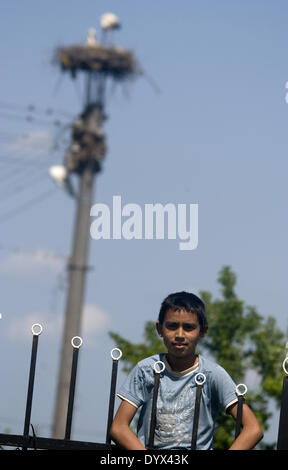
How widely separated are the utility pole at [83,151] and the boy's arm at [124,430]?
2292 cm

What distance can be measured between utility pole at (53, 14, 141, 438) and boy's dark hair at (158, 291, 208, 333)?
22.9 metres

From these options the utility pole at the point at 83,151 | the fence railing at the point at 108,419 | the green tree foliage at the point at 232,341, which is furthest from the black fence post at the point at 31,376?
the utility pole at the point at 83,151

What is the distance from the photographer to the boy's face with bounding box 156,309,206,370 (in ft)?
12.6

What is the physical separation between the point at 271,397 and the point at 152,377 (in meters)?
13.0

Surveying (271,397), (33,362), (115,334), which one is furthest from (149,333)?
(33,362)

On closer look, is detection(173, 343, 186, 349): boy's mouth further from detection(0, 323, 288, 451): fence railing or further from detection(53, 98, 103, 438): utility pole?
detection(53, 98, 103, 438): utility pole

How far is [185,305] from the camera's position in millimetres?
3893

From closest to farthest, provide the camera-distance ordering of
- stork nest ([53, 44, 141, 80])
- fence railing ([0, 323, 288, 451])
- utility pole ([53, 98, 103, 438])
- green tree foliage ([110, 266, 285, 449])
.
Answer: fence railing ([0, 323, 288, 451]) < green tree foliage ([110, 266, 285, 449]) < utility pole ([53, 98, 103, 438]) < stork nest ([53, 44, 141, 80])

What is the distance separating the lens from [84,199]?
29266mm

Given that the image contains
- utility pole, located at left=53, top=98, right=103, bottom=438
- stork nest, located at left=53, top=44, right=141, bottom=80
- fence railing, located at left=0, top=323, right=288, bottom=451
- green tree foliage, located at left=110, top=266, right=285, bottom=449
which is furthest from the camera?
stork nest, located at left=53, top=44, right=141, bottom=80

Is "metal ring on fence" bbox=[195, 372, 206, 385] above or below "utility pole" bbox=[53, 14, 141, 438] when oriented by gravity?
below

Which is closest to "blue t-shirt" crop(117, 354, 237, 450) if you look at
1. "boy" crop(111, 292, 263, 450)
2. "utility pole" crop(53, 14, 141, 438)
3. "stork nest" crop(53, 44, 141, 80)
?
"boy" crop(111, 292, 263, 450)

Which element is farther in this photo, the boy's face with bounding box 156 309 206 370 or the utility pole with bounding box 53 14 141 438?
the utility pole with bounding box 53 14 141 438

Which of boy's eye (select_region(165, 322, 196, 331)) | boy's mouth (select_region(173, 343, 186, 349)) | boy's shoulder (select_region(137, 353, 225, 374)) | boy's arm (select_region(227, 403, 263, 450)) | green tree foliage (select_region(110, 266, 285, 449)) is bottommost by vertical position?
boy's arm (select_region(227, 403, 263, 450))
